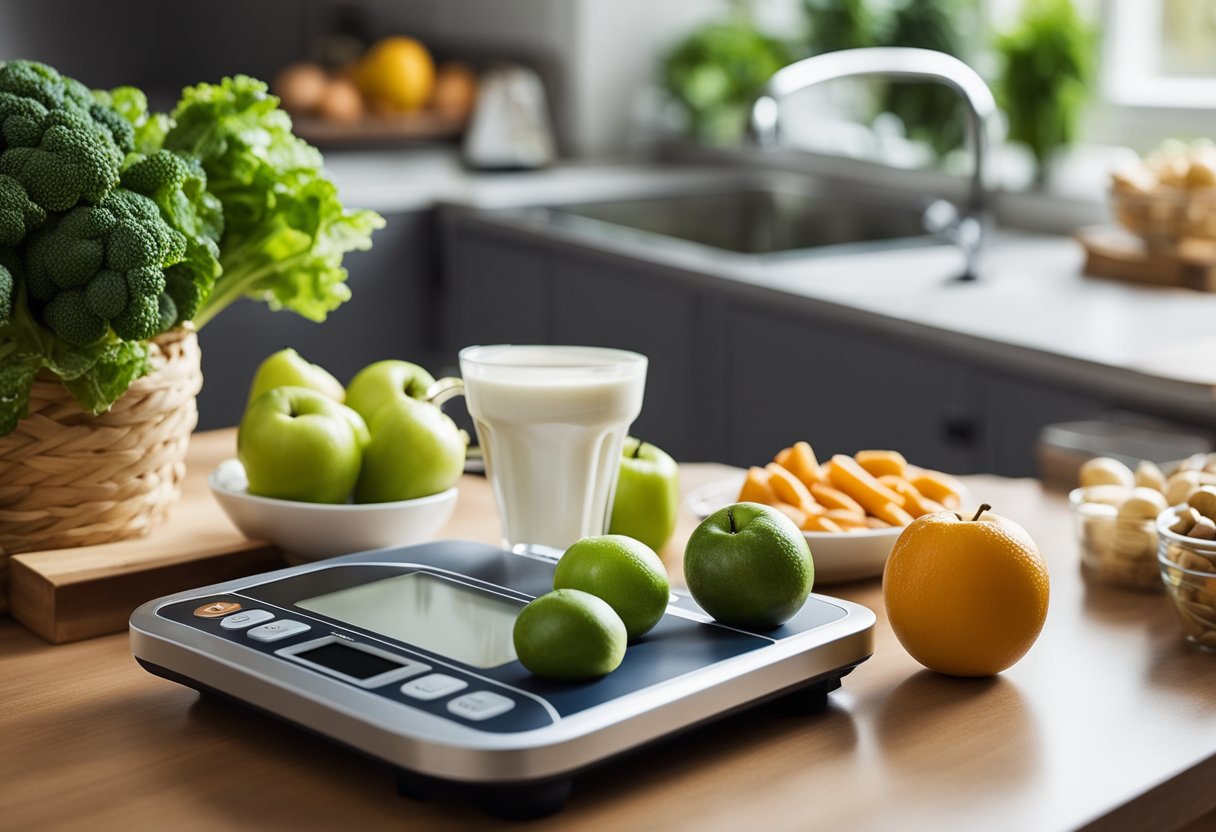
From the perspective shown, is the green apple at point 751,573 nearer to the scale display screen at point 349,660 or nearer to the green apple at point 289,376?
the scale display screen at point 349,660

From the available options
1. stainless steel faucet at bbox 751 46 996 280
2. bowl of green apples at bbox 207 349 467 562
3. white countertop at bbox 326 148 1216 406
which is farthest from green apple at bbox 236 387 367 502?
stainless steel faucet at bbox 751 46 996 280

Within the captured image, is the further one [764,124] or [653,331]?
[653,331]

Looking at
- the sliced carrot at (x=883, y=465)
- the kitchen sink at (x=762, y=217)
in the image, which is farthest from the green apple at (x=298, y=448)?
the kitchen sink at (x=762, y=217)

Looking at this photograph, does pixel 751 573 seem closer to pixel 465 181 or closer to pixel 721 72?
pixel 465 181

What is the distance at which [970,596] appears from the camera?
0.93 m

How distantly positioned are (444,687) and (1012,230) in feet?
8.04

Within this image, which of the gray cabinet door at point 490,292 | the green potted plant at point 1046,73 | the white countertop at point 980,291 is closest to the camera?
the white countertop at point 980,291

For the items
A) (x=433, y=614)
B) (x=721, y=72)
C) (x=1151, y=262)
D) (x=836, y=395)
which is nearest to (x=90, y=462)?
(x=433, y=614)

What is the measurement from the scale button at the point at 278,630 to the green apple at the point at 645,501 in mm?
334

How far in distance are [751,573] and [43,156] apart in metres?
0.53

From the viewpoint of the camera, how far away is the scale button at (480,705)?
0.77 metres

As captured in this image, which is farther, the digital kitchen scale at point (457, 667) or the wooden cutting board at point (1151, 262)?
the wooden cutting board at point (1151, 262)

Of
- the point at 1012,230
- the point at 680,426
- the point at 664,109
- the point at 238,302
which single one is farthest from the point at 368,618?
the point at 664,109

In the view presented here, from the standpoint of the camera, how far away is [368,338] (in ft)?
10.5
